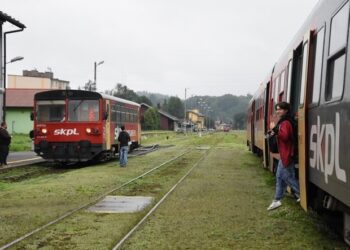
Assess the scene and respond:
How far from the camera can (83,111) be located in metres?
22.8

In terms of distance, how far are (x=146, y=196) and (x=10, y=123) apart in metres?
55.5

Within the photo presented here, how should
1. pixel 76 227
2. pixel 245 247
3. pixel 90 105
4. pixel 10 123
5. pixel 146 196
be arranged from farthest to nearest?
pixel 10 123
pixel 90 105
pixel 146 196
pixel 76 227
pixel 245 247

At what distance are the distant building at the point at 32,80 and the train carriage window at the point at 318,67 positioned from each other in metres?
89.9

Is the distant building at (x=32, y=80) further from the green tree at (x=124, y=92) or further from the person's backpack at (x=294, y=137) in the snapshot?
the person's backpack at (x=294, y=137)

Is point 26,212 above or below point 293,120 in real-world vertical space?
below

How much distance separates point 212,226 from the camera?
924 cm

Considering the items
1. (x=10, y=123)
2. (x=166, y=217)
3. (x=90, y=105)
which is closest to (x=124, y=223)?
(x=166, y=217)

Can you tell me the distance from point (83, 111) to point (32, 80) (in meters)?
77.2

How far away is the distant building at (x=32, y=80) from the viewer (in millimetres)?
96125

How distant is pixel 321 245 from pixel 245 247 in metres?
1.04

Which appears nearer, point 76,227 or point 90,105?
point 76,227

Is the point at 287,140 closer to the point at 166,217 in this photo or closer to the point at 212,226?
the point at 212,226

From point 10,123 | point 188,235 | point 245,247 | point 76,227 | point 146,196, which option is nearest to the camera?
point 245,247

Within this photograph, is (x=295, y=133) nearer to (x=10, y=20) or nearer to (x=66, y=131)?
(x=66, y=131)
